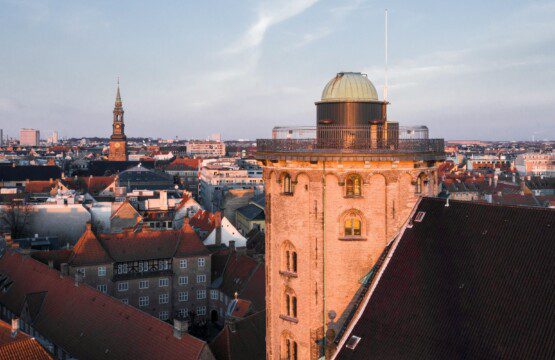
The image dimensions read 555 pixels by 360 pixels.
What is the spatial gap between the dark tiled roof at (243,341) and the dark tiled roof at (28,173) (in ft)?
405

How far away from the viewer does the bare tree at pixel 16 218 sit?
85562 millimetres

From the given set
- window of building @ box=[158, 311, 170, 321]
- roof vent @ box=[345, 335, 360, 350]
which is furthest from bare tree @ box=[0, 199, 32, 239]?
roof vent @ box=[345, 335, 360, 350]

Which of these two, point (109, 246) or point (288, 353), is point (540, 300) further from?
point (109, 246)

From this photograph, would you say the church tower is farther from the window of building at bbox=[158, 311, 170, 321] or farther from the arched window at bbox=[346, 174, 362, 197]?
the window of building at bbox=[158, 311, 170, 321]

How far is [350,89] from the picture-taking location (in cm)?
2469

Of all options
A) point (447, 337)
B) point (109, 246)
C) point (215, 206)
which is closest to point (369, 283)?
point (447, 337)

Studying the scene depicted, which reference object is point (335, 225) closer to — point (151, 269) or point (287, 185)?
point (287, 185)

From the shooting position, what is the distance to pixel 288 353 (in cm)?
2506

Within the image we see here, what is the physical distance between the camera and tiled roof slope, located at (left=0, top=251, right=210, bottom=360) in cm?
3703

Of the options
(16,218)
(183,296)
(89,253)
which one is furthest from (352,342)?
(16,218)

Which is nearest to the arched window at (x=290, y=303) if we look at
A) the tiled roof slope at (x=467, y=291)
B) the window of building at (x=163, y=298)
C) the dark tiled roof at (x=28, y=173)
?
the tiled roof slope at (x=467, y=291)

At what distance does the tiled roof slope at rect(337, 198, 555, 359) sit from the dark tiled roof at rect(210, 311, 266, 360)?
66.5 ft

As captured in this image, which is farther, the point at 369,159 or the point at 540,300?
the point at 369,159

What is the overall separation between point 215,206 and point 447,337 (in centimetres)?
11586
